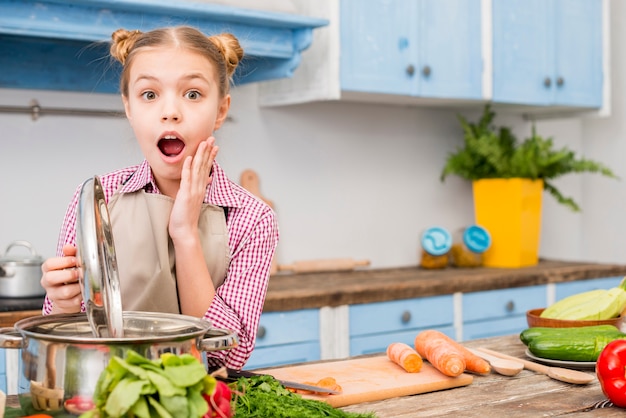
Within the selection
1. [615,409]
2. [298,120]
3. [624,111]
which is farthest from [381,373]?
[624,111]

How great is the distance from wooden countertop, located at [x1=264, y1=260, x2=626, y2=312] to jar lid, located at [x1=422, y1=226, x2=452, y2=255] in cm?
9

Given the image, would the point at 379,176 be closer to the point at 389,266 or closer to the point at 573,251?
the point at 389,266

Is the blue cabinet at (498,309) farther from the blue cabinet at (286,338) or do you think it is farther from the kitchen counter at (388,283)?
the blue cabinet at (286,338)

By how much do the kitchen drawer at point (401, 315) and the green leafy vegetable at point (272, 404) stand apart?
1728 mm

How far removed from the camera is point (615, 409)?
1.28 m

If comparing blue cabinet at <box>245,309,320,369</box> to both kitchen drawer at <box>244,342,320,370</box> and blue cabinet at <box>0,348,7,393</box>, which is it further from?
blue cabinet at <box>0,348,7,393</box>

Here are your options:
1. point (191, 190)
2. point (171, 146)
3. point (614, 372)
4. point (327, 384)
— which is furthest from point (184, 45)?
point (614, 372)

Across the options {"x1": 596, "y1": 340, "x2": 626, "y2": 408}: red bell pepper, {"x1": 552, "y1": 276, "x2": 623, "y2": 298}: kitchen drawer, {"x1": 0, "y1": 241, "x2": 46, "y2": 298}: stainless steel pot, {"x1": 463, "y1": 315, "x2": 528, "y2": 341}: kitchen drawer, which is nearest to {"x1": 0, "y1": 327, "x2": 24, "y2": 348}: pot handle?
{"x1": 596, "y1": 340, "x2": 626, "y2": 408}: red bell pepper

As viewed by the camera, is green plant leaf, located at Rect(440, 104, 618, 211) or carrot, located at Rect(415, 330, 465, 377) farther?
green plant leaf, located at Rect(440, 104, 618, 211)

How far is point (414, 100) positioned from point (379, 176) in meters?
0.44

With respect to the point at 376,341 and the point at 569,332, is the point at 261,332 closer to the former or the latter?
the point at 376,341

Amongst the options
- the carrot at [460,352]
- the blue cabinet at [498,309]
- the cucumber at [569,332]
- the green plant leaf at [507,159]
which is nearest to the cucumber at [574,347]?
the cucumber at [569,332]

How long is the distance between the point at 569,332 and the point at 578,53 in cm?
258

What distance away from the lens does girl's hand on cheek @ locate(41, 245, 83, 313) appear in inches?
46.5
